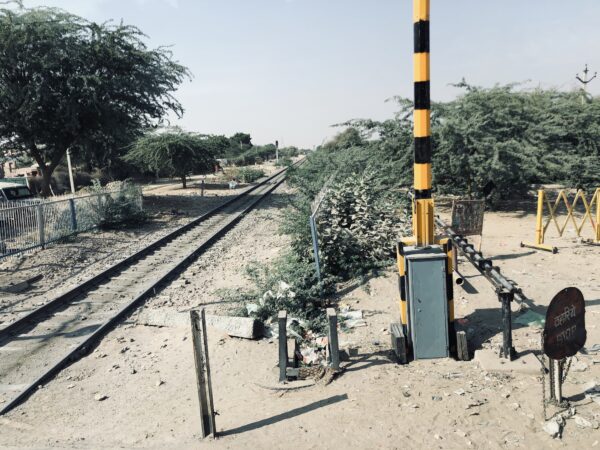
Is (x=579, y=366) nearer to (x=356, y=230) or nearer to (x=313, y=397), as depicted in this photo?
(x=313, y=397)

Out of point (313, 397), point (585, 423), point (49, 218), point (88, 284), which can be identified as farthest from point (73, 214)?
point (585, 423)

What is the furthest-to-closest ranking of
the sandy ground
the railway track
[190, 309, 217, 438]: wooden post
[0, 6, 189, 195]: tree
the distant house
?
the distant house < [0, 6, 189, 195]: tree < the railway track < [190, 309, 217, 438]: wooden post < the sandy ground

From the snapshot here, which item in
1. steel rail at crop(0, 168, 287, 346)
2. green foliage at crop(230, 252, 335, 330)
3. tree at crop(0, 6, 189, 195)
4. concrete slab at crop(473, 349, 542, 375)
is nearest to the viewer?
concrete slab at crop(473, 349, 542, 375)

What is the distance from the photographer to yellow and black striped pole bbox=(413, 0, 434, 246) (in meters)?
5.00

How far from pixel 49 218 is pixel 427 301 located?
38.2 feet

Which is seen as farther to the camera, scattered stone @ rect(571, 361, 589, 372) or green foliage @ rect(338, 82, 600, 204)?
green foliage @ rect(338, 82, 600, 204)

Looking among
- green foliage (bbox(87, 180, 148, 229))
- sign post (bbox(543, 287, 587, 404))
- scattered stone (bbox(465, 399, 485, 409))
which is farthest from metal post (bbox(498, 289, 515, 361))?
green foliage (bbox(87, 180, 148, 229))

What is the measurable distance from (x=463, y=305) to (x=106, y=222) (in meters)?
12.3

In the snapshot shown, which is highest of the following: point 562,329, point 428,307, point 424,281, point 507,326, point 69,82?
point 69,82

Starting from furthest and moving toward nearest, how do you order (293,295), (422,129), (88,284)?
(88,284) → (293,295) → (422,129)

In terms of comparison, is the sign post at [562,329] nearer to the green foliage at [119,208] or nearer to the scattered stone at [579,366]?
the scattered stone at [579,366]

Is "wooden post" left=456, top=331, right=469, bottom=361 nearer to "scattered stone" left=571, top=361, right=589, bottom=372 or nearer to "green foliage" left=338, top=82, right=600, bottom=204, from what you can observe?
"scattered stone" left=571, top=361, right=589, bottom=372

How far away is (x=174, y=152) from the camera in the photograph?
29.2 m

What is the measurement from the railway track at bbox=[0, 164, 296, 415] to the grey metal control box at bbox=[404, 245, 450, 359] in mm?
4498
